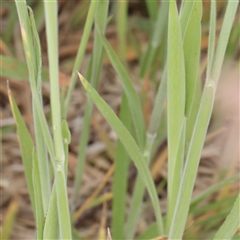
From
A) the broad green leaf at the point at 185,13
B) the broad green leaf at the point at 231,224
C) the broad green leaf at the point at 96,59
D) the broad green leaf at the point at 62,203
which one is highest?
the broad green leaf at the point at 185,13

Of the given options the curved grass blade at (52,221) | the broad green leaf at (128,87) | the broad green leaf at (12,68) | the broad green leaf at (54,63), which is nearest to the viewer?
the broad green leaf at (54,63)

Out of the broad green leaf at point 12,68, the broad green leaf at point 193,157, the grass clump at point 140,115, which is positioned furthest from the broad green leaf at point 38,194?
the broad green leaf at point 12,68

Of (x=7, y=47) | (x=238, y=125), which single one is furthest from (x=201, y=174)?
(x=7, y=47)

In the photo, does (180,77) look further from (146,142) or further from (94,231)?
(94,231)

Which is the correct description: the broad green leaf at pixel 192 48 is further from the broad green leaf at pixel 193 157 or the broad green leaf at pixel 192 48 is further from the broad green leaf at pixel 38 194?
the broad green leaf at pixel 38 194

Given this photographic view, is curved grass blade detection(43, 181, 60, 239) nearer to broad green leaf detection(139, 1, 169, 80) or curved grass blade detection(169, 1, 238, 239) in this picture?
curved grass blade detection(169, 1, 238, 239)

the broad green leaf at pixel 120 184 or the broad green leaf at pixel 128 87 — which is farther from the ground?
the broad green leaf at pixel 128 87
